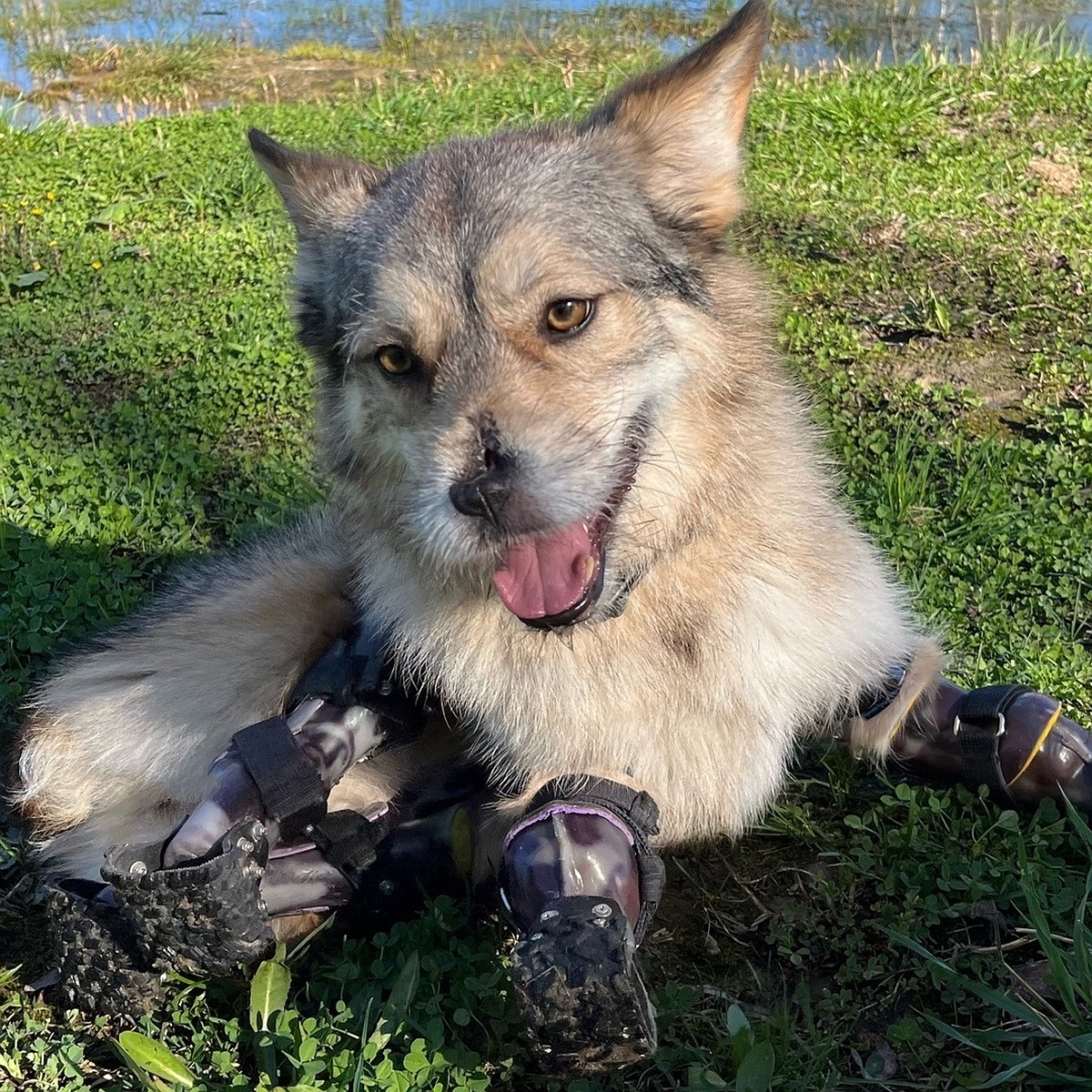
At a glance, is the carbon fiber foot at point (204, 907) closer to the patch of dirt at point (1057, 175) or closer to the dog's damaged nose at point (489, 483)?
the dog's damaged nose at point (489, 483)

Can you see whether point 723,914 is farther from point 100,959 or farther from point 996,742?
point 100,959

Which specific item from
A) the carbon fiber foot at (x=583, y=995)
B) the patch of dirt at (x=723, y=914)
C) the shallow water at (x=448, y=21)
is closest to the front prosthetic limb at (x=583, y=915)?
the carbon fiber foot at (x=583, y=995)

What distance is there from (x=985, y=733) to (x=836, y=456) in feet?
5.72

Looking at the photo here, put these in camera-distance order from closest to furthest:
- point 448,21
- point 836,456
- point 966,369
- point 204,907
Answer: point 204,907 → point 836,456 → point 966,369 → point 448,21

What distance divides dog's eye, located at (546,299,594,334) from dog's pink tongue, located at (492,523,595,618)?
0.41m

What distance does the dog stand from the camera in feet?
7.58

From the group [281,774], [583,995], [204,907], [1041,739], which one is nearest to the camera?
[583,995]

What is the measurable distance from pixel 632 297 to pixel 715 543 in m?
0.56

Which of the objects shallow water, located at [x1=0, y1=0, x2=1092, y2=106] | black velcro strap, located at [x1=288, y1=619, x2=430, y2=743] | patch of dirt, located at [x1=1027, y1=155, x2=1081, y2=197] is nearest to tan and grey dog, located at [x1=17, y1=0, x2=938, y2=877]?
black velcro strap, located at [x1=288, y1=619, x2=430, y2=743]

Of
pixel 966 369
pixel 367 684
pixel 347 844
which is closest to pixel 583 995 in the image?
pixel 347 844

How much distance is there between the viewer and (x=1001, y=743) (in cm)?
270

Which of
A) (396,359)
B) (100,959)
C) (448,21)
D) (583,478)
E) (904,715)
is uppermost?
(448,21)

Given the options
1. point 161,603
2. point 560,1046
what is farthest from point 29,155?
point 560,1046

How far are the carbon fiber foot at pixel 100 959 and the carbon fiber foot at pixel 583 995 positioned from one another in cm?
87
